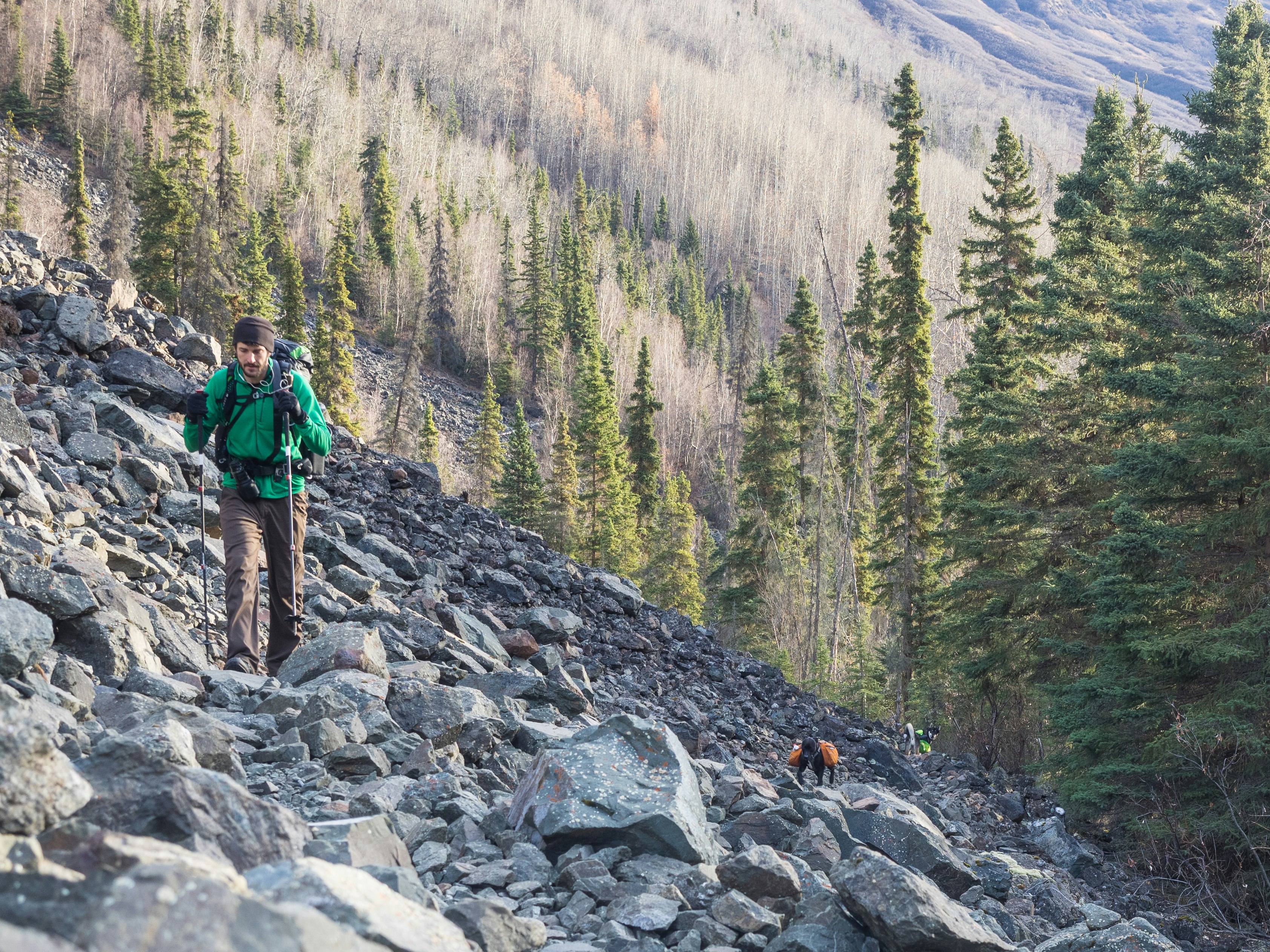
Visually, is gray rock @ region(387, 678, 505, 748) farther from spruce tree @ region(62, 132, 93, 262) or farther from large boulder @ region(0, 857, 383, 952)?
spruce tree @ region(62, 132, 93, 262)

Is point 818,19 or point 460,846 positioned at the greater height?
point 818,19

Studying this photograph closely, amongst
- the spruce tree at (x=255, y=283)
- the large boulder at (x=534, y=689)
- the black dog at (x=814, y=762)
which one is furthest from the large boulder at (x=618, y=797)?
the spruce tree at (x=255, y=283)

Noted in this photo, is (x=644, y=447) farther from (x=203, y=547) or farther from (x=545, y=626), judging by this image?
(x=203, y=547)

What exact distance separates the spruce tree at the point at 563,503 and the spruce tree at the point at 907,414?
42.7ft

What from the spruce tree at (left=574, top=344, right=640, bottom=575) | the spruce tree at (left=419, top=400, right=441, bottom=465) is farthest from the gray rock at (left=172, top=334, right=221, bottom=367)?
the spruce tree at (left=419, top=400, right=441, bottom=465)

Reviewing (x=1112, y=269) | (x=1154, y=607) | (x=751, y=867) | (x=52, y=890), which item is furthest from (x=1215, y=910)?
(x=1112, y=269)

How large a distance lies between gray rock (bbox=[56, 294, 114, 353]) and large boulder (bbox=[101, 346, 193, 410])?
→ 0.29 metres

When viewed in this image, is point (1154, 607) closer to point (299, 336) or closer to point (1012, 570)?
point (1012, 570)

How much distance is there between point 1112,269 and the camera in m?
15.7

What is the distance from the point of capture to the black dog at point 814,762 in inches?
327

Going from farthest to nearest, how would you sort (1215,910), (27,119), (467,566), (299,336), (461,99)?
(461,99) < (27,119) < (299,336) < (467,566) < (1215,910)

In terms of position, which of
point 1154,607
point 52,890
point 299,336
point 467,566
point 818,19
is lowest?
point 299,336

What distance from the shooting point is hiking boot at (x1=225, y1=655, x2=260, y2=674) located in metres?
6.23

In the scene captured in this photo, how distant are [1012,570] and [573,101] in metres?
119
